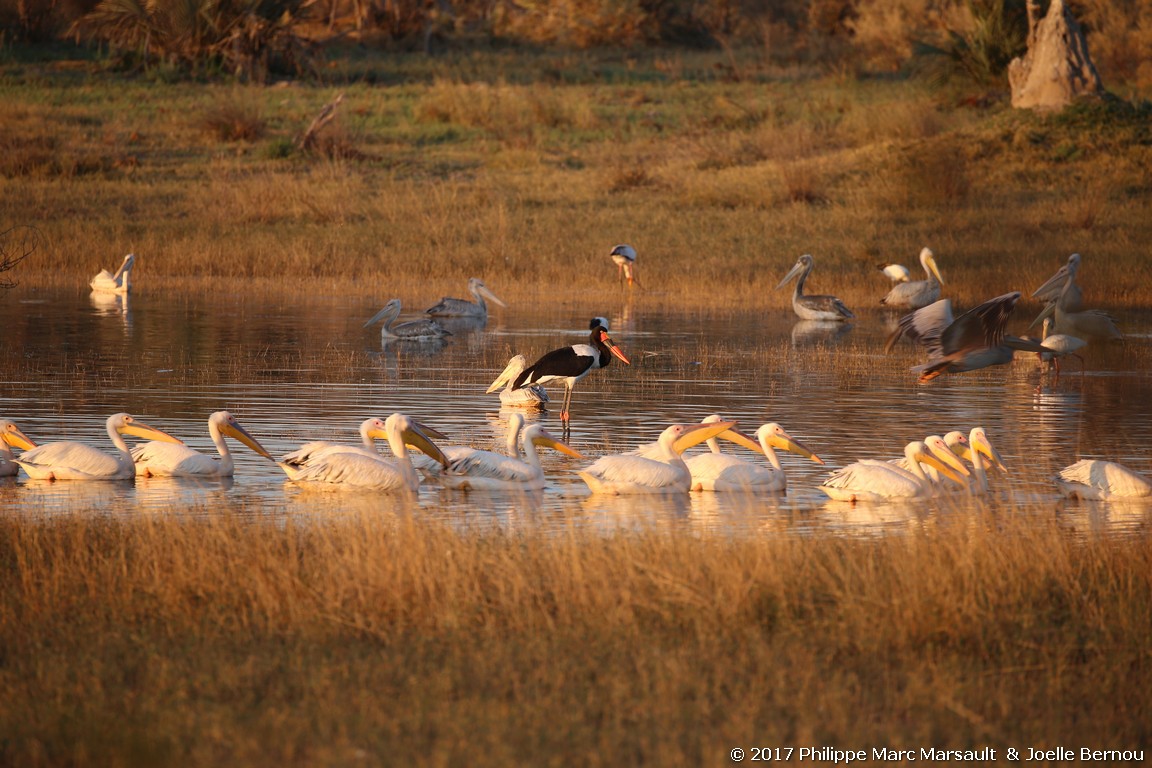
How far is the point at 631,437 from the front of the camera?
11.3 metres

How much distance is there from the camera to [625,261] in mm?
20672

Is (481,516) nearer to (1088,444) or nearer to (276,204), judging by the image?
(1088,444)

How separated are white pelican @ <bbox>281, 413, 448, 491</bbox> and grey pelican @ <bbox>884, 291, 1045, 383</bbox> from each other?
9.26 feet

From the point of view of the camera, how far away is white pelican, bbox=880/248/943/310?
1992 cm

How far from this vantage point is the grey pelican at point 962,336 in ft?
31.2

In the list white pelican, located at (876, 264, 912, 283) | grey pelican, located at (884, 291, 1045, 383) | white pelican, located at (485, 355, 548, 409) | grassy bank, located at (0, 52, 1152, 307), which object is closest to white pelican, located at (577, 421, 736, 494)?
grey pelican, located at (884, 291, 1045, 383)

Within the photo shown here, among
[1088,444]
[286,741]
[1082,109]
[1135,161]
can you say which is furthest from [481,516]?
[1082,109]

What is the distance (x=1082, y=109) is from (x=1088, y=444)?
1845 centimetres

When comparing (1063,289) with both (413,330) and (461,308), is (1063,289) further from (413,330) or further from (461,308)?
(461,308)

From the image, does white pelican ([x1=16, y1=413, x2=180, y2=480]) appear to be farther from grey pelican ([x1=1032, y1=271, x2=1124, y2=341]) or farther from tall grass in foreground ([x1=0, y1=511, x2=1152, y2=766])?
grey pelican ([x1=1032, y1=271, x2=1124, y2=341])

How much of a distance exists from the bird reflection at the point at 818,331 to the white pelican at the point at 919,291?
98 cm

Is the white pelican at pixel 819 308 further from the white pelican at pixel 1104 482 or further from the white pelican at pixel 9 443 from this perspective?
the white pelican at pixel 9 443

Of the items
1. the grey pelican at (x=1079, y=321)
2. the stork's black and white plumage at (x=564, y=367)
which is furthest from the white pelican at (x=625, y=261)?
the stork's black and white plumage at (x=564, y=367)

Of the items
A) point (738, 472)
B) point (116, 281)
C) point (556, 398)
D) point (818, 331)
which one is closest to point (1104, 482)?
point (738, 472)
